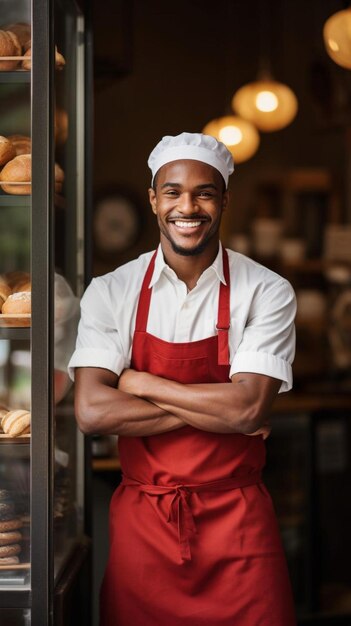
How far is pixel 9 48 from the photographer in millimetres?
2609

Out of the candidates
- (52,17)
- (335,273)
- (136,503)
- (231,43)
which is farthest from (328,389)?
(52,17)

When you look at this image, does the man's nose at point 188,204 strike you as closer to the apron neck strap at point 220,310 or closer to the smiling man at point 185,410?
the smiling man at point 185,410

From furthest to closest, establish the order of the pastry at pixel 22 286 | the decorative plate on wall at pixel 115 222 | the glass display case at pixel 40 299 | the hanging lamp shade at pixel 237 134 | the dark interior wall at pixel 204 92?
1. the decorative plate on wall at pixel 115 222
2. the dark interior wall at pixel 204 92
3. the hanging lamp shade at pixel 237 134
4. the pastry at pixel 22 286
5. the glass display case at pixel 40 299

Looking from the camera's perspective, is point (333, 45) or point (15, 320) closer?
point (15, 320)

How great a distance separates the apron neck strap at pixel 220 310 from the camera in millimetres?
2604

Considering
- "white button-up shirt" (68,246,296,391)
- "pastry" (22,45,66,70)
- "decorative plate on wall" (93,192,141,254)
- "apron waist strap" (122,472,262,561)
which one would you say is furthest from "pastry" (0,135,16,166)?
"decorative plate on wall" (93,192,141,254)

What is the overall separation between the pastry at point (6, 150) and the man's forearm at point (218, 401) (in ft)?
2.51

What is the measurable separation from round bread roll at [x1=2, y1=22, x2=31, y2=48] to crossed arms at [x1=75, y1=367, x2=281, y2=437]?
0.97 m

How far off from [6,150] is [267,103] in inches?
124

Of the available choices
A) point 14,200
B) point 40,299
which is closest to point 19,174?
point 14,200

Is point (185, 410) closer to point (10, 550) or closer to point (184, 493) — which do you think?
point (184, 493)

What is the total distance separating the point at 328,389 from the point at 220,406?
4283mm

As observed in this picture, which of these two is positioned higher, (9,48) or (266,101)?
(266,101)

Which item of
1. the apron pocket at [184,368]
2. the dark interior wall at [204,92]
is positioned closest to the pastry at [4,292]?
the apron pocket at [184,368]
